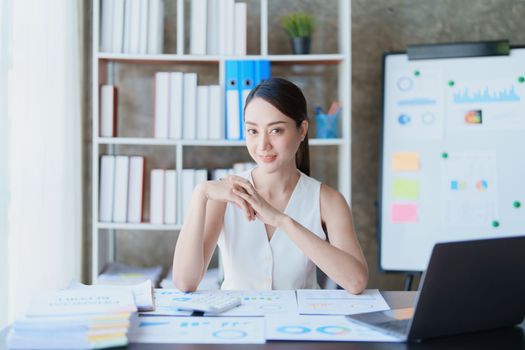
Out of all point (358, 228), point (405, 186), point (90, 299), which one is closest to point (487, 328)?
point (90, 299)

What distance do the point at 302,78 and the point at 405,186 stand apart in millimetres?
784

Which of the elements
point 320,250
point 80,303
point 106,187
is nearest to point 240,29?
point 106,187

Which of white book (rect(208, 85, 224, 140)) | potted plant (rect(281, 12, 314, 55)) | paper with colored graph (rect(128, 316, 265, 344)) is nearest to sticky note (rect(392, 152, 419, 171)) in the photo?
potted plant (rect(281, 12, 314, 55))

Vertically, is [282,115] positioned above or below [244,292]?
above

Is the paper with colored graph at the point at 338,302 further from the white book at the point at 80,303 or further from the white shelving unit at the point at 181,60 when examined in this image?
the white shelving unit at the point at 181,60

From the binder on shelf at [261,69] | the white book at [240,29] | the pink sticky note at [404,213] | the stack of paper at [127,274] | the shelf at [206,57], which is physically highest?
the white book at [240,29]

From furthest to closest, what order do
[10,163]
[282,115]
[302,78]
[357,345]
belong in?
[302,78] → [10,163] → [282,115] → [357,345]

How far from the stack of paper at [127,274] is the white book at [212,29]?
109 cm

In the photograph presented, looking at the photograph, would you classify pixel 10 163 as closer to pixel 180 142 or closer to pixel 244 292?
A: pixel 180 142

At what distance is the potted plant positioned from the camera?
3.09m

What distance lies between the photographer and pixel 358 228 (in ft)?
11.3

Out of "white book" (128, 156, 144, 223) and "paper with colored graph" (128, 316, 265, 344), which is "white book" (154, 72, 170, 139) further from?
"paper with colored graph" (128, 316, 265, 344)

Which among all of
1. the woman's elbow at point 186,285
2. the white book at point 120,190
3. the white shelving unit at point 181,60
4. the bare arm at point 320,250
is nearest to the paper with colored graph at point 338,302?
the bare arm at point 320,250

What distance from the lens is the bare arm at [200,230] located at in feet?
5.77
